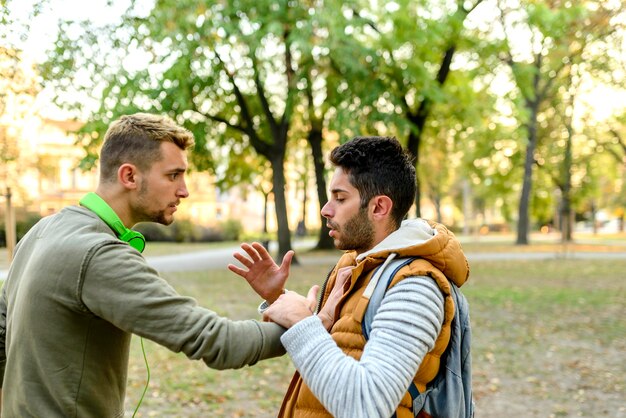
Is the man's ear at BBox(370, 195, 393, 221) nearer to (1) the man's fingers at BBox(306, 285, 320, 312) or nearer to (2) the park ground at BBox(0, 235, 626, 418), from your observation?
(1) the man's fingers at BBox(306, 285, 320, 312)

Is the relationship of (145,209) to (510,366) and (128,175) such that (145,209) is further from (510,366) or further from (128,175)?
(510,366)

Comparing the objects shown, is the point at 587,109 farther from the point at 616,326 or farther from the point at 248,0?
the point at 616,326

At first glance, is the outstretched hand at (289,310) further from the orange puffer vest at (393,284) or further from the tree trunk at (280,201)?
the tree trunk at (280,201)

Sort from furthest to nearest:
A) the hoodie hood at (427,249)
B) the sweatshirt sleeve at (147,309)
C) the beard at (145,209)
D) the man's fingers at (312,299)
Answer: the beard at (145,209), the man's fingers at (312,299), the hoodie hood at (427,249), the sweatshirt sleeve at (147,309)

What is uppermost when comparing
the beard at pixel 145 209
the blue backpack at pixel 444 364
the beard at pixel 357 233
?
the beard at pixel 145 209

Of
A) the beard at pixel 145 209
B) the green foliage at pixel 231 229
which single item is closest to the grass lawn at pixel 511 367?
the beard at pixel 145 209

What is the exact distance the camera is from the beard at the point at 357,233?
2357mm

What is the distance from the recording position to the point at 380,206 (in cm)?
233

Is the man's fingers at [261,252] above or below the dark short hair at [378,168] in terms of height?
below

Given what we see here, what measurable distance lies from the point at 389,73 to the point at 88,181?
38963 mm

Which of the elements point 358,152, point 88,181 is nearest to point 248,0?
point 358,152

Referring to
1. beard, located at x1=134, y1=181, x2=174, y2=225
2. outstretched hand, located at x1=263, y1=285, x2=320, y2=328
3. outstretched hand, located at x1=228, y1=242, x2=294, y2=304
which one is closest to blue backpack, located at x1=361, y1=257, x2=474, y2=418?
outstretched hand, located at x1=263, y1=285, x2=320, y2=328

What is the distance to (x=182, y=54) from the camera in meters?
16.0

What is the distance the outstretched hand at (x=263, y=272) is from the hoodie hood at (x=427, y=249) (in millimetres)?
369
